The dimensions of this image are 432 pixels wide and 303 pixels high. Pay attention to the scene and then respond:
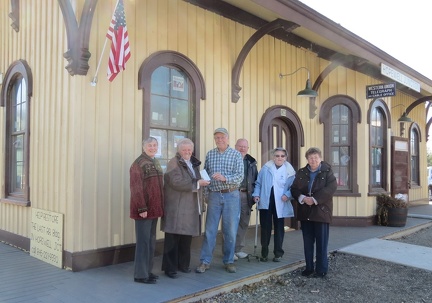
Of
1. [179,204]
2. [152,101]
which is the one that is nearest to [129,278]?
[179,204]

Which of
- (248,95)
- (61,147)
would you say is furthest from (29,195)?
(248,95)

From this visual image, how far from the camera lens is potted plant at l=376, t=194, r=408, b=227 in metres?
8.70

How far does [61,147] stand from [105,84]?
3.28 feet

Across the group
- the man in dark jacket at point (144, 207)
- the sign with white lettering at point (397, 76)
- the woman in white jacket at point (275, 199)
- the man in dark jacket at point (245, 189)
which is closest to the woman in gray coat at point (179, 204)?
the man in dark jacket at point (144, 207)

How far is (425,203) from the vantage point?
14008mm

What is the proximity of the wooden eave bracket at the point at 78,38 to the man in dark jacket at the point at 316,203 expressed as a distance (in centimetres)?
311

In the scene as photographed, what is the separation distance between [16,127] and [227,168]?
12.8 ft

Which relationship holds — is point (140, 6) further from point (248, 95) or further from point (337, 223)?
point (337, 223)

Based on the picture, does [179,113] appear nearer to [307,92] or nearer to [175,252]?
[175,252]

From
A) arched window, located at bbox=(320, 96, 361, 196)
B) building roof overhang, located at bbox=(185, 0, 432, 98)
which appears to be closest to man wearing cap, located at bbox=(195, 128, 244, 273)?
building roof overhang, located at bbox=(185, 0, 432, 98)

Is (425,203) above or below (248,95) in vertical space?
below

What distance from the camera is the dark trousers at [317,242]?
506 centimetres

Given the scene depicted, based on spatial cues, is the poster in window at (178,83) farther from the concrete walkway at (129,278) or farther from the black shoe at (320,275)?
the black shoe at (320,275)

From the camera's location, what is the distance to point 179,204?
4707 mm
